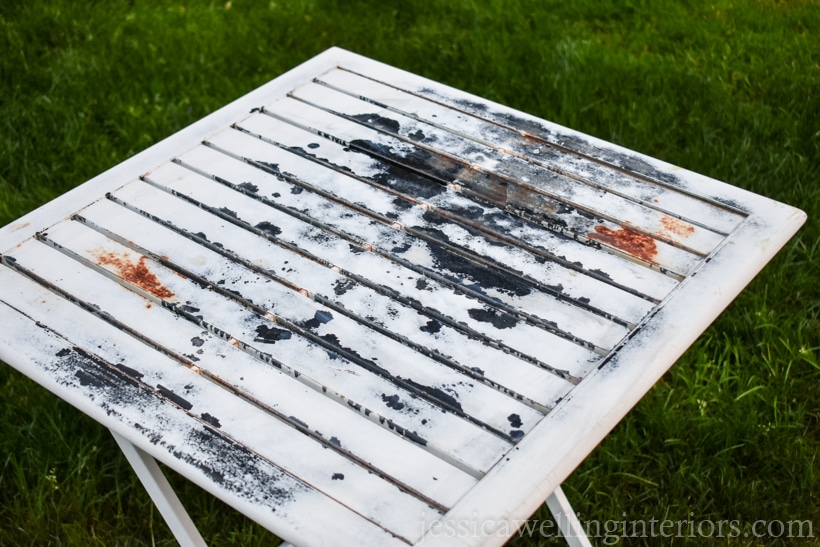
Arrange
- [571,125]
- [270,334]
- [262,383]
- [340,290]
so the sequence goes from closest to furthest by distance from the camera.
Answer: [262,383]
[270,334]
[340,290]
[571,125]

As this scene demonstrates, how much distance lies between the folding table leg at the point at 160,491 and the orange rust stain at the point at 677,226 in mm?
1153

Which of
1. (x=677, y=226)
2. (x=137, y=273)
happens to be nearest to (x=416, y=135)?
(x=677, y=226)

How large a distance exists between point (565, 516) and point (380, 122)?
111cm

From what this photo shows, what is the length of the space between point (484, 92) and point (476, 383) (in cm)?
239

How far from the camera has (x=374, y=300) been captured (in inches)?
70.1

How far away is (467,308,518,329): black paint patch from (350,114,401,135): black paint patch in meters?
0.72

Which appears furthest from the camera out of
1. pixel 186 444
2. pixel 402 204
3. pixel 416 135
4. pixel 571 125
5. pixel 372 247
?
pixel 571 125

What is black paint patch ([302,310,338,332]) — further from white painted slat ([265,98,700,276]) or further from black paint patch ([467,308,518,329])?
white painted slat ([265,98,700,276])

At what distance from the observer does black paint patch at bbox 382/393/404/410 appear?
1557 millimetres

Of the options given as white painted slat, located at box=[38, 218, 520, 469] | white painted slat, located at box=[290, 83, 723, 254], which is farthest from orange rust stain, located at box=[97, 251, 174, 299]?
white painted slat, located at box=[290, 83, 723, 254]

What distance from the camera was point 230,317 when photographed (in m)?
1.74

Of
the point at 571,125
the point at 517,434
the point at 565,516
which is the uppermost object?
the point at 517,434

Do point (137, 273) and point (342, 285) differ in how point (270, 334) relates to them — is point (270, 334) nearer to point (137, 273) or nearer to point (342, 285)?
point (342, 285)

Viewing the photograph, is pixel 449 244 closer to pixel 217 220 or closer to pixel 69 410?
pixel 217 220
